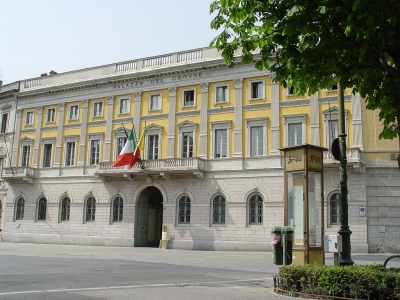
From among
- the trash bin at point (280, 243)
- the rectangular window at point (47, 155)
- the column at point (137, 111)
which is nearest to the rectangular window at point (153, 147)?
the column at point (137, 111)

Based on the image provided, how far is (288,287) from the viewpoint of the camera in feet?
33.6

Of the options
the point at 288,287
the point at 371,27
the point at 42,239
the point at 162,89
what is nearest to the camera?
the point at 371,27

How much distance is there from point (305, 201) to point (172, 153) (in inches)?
798

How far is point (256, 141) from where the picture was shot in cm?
3083

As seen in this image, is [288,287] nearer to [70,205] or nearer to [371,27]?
[371,27]

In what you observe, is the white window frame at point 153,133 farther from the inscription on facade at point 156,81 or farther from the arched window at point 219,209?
the arched window at point 219,209

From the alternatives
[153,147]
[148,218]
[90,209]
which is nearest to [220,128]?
[153,147]

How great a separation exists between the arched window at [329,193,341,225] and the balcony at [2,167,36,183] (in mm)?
24380

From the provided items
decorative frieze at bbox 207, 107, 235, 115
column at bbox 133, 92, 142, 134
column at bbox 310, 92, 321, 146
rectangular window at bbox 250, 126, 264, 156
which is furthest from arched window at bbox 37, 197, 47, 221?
column at bbox 310, 92, 321, 146

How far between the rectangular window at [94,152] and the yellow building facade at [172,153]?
0.09 metres

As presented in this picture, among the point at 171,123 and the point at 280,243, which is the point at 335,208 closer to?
the point at 171,123

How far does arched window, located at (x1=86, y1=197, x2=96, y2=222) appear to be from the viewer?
3588 centimetres

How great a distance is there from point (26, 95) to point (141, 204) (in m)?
15.4

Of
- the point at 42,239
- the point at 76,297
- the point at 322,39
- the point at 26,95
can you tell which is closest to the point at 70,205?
the point at 42,239
